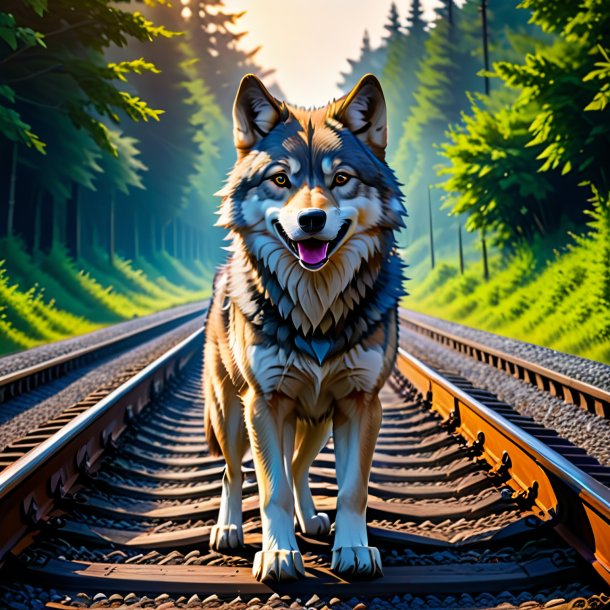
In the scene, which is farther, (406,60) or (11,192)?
(406,60)

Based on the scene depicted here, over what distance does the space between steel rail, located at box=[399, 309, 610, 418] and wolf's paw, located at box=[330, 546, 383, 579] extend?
13.8 ft

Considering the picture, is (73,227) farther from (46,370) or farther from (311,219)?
(311,219)

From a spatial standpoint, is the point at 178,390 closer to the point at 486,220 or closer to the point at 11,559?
the point at 11,559

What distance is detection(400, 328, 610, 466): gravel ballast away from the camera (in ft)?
19.7

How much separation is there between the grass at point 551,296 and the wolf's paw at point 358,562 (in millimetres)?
8800

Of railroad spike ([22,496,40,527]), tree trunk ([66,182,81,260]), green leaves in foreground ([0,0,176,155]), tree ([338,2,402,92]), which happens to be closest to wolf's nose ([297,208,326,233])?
railroad spike ([22,496,40,527])

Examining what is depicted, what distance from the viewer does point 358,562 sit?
3.20m

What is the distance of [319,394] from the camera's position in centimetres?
345

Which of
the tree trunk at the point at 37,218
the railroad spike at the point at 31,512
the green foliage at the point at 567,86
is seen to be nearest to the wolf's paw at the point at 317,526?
the railroad spike at the point at 31,512

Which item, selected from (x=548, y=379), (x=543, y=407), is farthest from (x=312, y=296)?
(x=548, y=379)

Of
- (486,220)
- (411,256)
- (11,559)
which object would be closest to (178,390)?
(11,559)

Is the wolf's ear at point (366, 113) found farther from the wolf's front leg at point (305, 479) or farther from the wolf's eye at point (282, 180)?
the wolf's front leg at point (305, 479)

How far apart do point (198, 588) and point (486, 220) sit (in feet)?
58.4

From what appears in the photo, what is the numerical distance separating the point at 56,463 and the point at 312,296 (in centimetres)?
196
